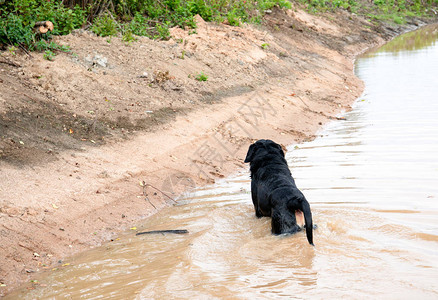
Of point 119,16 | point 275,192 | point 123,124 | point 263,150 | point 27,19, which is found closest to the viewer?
point 275,192

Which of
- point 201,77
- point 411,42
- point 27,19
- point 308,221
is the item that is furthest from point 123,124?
point 411,42

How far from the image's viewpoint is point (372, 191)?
7.71 metres

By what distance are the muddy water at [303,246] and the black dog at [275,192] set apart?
18 cm

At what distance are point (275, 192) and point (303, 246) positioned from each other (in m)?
0.79

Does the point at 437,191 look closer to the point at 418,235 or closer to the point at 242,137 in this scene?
the point at 418,235

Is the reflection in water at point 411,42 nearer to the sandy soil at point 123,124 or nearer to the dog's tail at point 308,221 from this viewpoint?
the sandy soil at point 123,124

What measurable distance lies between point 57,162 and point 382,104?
10098mm

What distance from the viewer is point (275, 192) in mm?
6254

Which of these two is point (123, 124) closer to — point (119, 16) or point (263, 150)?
point (263, 150)

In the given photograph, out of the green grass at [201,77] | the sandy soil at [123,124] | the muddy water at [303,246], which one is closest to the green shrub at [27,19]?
the sandy soil at [123,124]

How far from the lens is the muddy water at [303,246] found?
4934 millimetres

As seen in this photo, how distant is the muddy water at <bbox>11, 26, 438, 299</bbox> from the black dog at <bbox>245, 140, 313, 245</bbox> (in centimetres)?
18

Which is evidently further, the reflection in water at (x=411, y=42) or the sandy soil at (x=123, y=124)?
the reflection in water at (x=411, y=42)

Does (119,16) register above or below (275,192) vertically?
above
